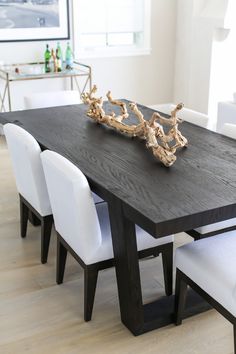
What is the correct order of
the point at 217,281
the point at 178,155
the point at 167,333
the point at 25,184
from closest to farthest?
1. the point at 217,281
2. the point at 167,333
3. the point at 178,155
4. the point at 25,184

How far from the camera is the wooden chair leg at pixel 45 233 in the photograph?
2896 mm

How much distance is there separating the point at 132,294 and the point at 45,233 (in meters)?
0.83

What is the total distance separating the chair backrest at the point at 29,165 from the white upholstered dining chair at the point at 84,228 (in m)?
0.27

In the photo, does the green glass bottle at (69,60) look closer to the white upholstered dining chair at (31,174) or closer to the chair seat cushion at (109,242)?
the white upholstered dining chair at (31,174)

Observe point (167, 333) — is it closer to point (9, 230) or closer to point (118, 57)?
point (9, 230)

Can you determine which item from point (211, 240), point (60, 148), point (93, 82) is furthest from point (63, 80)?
point (211, 240)

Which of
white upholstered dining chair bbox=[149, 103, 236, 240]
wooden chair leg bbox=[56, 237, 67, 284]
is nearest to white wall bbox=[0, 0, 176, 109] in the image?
white upholstered dining chair bbox=[149, 103, 236, 240]

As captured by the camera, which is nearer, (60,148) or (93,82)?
(60,148)

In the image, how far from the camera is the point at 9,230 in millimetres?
3432

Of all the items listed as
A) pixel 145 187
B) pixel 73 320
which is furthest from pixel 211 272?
pixel 73 320

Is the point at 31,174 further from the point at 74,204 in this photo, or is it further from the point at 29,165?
the point at 74,204

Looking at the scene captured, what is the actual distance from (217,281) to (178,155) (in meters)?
0.79

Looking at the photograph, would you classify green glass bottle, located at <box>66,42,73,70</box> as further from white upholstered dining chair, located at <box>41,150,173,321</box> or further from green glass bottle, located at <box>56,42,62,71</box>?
white upholstered dining chair, located at <box>41,150,173,321</box>

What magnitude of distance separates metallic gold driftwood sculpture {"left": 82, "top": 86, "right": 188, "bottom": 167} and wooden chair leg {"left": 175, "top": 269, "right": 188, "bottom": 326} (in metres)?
0.56
